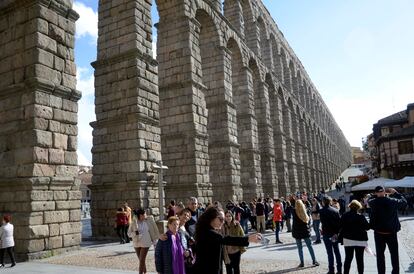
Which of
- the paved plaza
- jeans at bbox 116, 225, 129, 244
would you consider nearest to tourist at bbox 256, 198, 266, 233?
the paved plaza

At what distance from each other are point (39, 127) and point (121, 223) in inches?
158

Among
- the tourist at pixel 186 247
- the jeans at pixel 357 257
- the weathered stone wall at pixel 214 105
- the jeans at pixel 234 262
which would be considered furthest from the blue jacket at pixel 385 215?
the weathered stone wall at pixel 214 105

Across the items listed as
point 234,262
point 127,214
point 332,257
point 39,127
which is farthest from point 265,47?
point 234,262

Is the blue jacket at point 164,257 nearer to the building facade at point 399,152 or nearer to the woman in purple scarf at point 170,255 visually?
the woman in purple scarf at point 170,255

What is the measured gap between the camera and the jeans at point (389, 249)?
6.34 metres

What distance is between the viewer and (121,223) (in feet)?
38.4

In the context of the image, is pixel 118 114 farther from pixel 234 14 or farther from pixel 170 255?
pixel 234 14

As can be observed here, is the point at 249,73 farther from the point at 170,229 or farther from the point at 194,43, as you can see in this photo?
the point at 170,229

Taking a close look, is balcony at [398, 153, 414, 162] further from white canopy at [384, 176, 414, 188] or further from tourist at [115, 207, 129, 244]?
tourist at [115, 207, 129, 244]

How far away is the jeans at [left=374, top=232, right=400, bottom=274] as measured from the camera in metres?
6.34

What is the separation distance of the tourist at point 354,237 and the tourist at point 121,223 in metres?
6.92

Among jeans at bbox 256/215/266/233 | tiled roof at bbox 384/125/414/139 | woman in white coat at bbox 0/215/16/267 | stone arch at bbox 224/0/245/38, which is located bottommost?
jeans at bbox 256/215/266/233

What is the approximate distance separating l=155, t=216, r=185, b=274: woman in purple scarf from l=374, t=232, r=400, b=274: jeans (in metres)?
3.59

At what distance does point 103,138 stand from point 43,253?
17.5 ft
